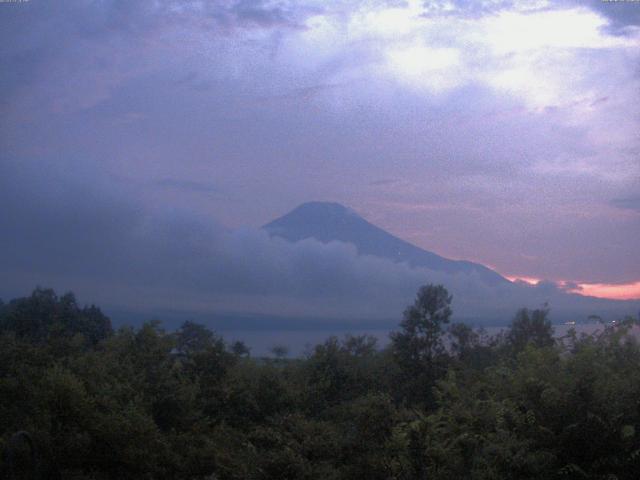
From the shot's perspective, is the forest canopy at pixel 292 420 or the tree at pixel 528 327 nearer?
the forest canopy at pixel 292 420

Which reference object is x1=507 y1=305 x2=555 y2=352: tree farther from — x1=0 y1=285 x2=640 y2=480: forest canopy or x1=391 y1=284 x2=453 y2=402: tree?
x1=0 y1=285 x2=640 y2=480: forest canopy

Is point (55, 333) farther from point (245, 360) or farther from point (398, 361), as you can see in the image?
point (398, 361)

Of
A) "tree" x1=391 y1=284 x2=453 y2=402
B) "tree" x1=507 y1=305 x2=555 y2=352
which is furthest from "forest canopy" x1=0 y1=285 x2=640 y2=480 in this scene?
"tree" x1=507 y1=305 x2=555 y2=352

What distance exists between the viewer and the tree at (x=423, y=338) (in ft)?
67.7

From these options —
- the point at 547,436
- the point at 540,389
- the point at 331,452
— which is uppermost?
the point at 540,389

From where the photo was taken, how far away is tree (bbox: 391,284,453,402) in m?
20.6

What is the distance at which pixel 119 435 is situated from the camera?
33.9 ft

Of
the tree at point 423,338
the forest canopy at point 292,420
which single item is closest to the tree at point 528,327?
the tree at point 423,338

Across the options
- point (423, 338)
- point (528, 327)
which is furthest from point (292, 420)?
point (528, 327)

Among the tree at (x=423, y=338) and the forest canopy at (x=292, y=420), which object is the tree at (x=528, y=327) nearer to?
the tree at (x=423, y=338)

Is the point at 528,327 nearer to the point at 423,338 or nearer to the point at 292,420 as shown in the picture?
the point at 423,338

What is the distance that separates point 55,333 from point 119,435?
7.93 meters

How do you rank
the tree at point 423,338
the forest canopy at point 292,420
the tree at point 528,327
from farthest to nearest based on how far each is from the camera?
the tree at point 528,327 → the tree at point 423,338 → the forest canopy at point 292,420

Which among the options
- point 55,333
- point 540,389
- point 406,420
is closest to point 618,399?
point 540,389
